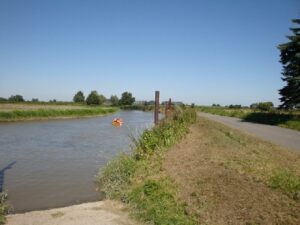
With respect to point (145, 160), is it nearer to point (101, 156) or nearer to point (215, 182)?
point (215, 182)

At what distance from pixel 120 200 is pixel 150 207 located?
4.82ft

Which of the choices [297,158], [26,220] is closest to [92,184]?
[26,220]

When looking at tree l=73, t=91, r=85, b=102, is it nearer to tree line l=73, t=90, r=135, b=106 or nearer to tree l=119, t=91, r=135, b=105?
tree line l=73, t=90, r=135, b=106

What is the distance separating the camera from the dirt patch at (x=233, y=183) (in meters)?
6.18

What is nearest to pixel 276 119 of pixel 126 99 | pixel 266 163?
pixel 266 163

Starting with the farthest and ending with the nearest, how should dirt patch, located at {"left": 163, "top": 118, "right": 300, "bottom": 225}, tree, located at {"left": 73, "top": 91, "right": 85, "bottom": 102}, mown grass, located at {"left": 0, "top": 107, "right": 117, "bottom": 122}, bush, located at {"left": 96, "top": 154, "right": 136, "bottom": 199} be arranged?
tree, located at {"left": 73, "top": 91, "right": 85, "bottom": 102}
mown grass, located at {"left": 0, "top": 107, "right": 117, "bottom": 122}
bush, located at {"left": 96, "top": 154, "right": 136, "bottom": 199}
dirt patch, located at {"left": 163, "top": 118, "right": 300, "bottom": 225}

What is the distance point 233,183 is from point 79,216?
380cm

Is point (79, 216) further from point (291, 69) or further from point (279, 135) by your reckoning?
point (291, 69)

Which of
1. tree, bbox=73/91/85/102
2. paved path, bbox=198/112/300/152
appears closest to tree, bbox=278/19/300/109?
paved path, bbox=198/112/300/152

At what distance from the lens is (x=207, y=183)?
314 inches

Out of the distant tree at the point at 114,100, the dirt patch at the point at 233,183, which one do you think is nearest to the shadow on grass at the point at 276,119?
the dirt patch at the point at 233,183

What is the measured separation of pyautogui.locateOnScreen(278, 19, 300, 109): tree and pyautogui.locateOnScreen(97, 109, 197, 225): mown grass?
15993mm

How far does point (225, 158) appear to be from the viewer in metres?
10.2

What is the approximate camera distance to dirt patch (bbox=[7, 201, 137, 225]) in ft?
23.4
